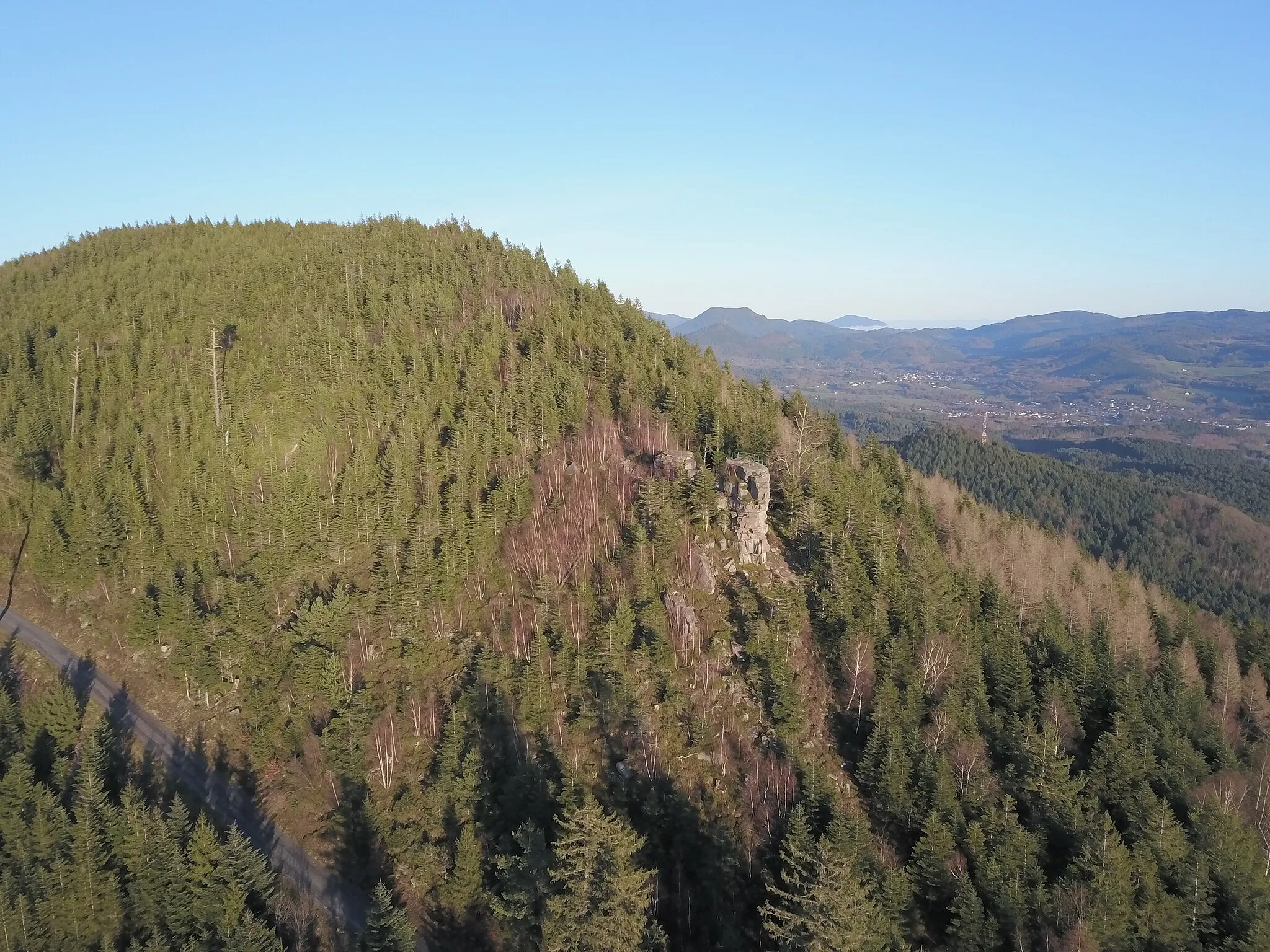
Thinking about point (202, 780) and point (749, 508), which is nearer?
point (202, 780)

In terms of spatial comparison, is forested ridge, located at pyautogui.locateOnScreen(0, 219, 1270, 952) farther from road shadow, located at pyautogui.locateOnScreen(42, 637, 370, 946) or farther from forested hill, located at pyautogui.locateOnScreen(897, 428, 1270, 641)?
forested hill, located at pyautogui.locateOnScreen(897, 428, 1270, 641)

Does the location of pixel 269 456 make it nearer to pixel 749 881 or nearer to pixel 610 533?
pixel 610 533

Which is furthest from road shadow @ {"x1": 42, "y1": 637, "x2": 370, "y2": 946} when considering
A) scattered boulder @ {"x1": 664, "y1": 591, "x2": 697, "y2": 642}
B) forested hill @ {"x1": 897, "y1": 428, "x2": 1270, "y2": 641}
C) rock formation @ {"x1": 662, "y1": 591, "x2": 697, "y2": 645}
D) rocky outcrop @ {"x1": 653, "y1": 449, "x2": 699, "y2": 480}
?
forested hill @ {"x1": 897, "y1": 428, "x2": 1270, "y2": 641}

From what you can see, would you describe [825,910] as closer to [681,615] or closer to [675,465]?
[681,615]

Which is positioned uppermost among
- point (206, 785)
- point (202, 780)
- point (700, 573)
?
point (700, 573)

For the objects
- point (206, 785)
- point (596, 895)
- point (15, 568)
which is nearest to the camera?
point (596, 895)

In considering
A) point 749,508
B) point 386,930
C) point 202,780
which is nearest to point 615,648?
point 749,508
